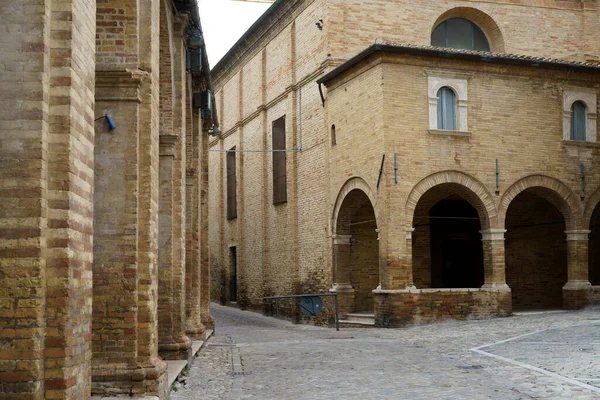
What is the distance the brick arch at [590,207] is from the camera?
20391mm

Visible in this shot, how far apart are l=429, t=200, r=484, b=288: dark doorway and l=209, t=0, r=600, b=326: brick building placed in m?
0.04

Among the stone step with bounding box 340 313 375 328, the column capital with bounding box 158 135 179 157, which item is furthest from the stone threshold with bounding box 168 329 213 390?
the stone step with bounding box 340 313 375 328

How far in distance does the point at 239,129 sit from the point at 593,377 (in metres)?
21.2

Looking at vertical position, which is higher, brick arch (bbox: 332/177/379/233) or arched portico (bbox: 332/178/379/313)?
brick arch (bbox: 332/177/379/233)

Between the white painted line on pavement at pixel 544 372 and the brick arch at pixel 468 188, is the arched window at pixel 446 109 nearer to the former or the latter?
the brick arch at pixel 468 188

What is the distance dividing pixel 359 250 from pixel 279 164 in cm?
481

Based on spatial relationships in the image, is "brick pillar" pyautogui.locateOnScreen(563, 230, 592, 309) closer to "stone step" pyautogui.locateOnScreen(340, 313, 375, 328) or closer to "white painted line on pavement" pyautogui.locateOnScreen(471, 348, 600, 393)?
"stone step" pyautogui.locateOnScreen(340, 313, 375, 328)

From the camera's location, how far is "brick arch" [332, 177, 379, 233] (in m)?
19.4

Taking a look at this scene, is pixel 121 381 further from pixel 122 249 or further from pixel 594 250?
pixel 594 250

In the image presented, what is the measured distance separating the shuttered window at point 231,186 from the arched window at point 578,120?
44.6ft

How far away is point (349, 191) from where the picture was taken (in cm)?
2045

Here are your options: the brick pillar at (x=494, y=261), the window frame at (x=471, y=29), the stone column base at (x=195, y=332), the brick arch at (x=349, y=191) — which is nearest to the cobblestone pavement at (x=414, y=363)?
the stone column base at (x=195, y=332)

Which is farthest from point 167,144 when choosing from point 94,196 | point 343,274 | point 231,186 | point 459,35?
point 231,186

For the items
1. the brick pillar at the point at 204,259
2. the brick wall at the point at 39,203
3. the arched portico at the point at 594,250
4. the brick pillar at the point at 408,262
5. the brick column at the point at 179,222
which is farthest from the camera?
the arched portico at the point at 594,250
